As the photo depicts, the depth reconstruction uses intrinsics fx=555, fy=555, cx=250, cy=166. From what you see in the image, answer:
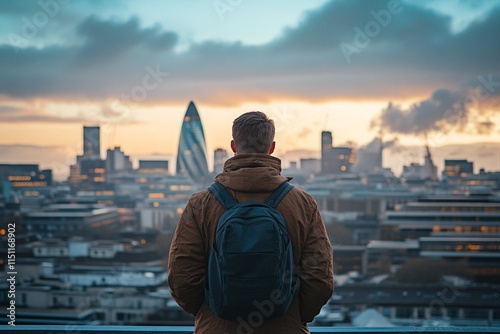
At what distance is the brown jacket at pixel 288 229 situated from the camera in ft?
3.91

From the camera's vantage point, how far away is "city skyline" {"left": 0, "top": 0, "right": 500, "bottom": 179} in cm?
3653

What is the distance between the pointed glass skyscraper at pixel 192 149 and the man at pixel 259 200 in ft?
156

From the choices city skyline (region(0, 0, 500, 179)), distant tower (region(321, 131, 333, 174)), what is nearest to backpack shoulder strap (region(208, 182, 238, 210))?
city skyline (region(0, 0, 500, 179))

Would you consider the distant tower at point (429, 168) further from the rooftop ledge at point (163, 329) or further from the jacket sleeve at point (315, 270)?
the jacket sleeve at point (315, 270)

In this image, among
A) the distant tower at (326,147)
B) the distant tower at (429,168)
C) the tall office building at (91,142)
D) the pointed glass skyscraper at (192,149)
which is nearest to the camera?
the distant tower at (429,168)

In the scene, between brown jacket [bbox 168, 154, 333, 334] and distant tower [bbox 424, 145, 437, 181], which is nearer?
brown jacket [bbox 168, 154, 333, 334]

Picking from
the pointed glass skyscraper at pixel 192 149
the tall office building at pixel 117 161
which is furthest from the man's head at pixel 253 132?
the pointed glass skyscraper at pixel 192 149

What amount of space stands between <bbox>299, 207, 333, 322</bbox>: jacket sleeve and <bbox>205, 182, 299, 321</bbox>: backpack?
0.05 meters

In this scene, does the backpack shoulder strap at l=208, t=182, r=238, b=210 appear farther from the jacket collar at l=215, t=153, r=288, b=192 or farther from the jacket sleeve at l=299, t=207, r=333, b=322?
the jacket sleeve at l=299, t=207, r=333, b=322

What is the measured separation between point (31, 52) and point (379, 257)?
25.1m

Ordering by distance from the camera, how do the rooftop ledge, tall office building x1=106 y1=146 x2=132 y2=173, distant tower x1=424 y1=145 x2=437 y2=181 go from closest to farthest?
the rooftop ledge → distant tower x1=424 y1=145 x2=437 y2=181 → tall office building x1=106 y1=146 x2=132 y2=173
